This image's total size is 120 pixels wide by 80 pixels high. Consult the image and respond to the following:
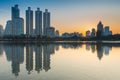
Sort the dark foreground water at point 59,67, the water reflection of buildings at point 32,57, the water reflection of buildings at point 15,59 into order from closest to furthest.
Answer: the dark foreground water at point 59,67 → the water reflection of buildings at point 15,59 → the water reflection of buildings at point 32,57

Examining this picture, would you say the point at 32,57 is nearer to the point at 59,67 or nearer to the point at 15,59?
the point at 15,59

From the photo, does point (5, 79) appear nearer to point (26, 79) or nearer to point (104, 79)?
point (26, 79)

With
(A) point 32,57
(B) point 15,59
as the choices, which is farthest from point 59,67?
(A) point 32,57

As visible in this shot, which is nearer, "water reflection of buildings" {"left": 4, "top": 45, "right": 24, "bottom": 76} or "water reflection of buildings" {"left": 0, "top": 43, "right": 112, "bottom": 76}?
"water reflection of buildings" {"left": 4, "top": 45, "right": 24, "bottom": 76}

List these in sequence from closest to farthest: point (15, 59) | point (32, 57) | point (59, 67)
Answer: point (59, 67) → point (15, 59) → point (32, 57)

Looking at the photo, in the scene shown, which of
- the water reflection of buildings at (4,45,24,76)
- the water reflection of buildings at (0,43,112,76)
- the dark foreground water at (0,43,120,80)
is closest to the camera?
the dark foreground water at (0,43,120,80)

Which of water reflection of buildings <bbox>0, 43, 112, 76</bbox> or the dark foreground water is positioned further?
water reflection of buildings <bbox>0, 43, 112, 76</bbox>

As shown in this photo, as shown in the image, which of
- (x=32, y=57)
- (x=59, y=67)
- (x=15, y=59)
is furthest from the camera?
(x=32, y=57)

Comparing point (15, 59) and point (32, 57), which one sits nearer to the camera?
point (15, 59)

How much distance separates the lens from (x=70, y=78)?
17531 millimetres

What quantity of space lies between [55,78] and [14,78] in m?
3.05

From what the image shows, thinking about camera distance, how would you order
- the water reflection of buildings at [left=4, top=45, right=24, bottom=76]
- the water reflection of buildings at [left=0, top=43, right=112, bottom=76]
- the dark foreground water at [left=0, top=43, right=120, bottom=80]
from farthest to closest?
the water reflection of buildings at [left=0, top=43, right=112, bottom=76]
the water reflection of buildings at [left=4, top=45, right=24, bottom=76]
the dark foreground water at [left=0, top=43, right=120, bottom=80]

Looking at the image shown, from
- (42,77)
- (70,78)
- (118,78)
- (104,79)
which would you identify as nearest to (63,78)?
(70,78)

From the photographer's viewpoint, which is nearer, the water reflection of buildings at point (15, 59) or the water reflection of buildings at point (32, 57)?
the water reflection of buildings at point (15, 59)
